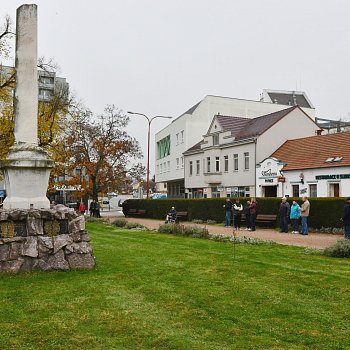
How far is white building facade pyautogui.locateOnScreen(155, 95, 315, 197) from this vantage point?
56.6 metres

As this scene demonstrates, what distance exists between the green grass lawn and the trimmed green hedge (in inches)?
528

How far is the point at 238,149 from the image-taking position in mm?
43094

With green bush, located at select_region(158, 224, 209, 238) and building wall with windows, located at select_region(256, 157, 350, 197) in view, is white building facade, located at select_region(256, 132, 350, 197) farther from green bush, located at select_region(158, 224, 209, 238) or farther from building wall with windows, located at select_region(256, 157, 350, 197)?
green bush, located at select_region(158, 224, 209, 238)

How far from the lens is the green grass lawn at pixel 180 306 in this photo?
5461 mm

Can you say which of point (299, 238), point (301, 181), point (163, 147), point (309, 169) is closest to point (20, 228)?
point (299, 238)

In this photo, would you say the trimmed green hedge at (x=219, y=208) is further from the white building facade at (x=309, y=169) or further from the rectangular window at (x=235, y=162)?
the rectangular window at (x=235, y=162)

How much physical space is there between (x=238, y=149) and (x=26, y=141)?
33757 millimetres

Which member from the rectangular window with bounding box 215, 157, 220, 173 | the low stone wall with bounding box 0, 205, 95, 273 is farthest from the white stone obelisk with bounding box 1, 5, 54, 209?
the rectangular window with bounding box 215, 157, 220, 173

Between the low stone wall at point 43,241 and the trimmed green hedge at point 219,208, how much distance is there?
55.2ft

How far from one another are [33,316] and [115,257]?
5500 mm

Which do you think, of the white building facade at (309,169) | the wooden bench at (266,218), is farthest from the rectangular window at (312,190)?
the wooden bench at (266,218)

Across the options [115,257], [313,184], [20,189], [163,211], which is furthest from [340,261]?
[163,211]

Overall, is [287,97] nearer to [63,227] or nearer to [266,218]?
[266,218]

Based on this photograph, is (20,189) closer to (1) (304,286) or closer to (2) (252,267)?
(2) (252,267)
